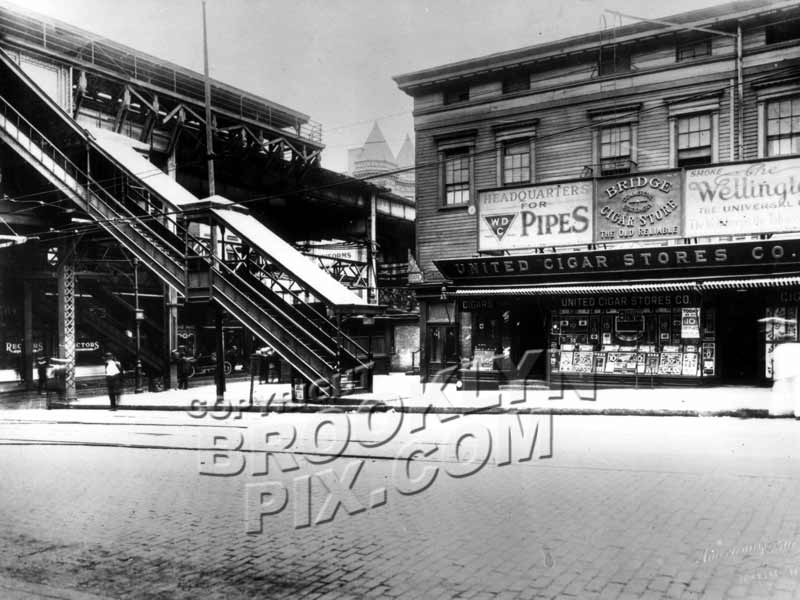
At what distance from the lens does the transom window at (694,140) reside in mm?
19453

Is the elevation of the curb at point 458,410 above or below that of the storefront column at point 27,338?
below

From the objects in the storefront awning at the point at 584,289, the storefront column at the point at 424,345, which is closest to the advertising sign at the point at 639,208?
the storefront awning at the point at 584,289

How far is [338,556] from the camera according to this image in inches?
217

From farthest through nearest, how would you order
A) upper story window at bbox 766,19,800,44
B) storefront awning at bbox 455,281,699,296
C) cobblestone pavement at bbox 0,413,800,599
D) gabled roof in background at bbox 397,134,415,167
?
gabled roof in background at bbox 397,134,415,167 < upper story window at bbox 766,19,800,44 < storefront awning at bbox 455,281,699,296 < cobblestone pavement at bbox 0,413,800,599

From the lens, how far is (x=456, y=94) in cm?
2336

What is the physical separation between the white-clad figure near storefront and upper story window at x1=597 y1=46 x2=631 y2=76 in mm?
10901

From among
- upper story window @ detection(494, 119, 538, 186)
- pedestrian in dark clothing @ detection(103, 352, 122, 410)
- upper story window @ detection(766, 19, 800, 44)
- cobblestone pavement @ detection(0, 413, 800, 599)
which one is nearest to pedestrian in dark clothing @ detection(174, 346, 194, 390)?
pedestrian in dark clothing @ detection(103, 352, 122, 410)

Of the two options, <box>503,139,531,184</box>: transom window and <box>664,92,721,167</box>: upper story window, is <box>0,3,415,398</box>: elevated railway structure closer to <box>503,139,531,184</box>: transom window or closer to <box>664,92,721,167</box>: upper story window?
<box>503,139,531,184</box>: transom window

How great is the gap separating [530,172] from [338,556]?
1814 centimetres

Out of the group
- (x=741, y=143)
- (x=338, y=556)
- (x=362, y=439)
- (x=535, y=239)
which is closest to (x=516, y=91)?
(x=535, y=239)

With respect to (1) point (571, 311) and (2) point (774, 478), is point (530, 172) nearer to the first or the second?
(1) point (571, 311)

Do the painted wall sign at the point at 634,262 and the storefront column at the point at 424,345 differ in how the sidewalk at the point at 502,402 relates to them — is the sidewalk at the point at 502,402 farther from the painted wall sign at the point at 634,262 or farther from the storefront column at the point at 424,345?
the painted wall sign at the point at 634,262

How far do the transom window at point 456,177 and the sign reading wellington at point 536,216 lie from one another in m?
2.31

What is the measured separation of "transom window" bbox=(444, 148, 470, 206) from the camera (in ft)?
75.2
